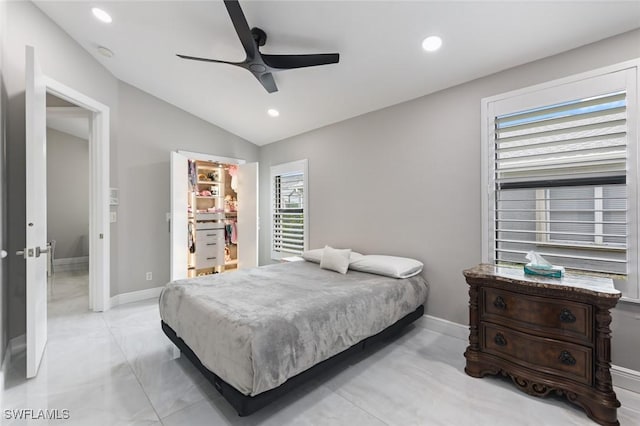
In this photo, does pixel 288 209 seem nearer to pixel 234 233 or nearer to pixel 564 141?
pixel 234 233

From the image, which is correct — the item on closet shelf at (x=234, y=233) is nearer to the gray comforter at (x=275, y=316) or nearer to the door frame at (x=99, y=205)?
the door frame at (x=99, y=205)

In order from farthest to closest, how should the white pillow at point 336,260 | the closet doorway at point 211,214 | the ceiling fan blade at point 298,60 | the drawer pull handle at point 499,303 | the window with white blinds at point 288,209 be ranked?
the window with white blinds at point 288,209, the closet doorway at point 211,214, the white pillow at point 336,260, the ceiling fan blade at point 298,60, the drawer pull handle at point 499,303

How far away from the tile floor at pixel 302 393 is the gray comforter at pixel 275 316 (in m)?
0.29

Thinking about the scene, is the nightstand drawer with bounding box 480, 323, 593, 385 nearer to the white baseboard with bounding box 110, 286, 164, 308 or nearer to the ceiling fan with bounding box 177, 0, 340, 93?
the ceiling fan with bounding box 177, 0, 340, 93

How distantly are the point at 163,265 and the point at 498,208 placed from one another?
4603mm

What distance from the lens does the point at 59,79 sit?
300 cm

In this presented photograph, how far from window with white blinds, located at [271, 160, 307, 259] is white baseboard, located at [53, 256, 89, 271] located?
16.4 ft

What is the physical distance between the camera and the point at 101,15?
274 centimetres

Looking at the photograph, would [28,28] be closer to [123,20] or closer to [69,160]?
[123,20]

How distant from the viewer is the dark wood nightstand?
170cm

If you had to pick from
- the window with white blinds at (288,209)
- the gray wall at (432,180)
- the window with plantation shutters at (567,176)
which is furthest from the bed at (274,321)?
the window with white blinds at (288,209)

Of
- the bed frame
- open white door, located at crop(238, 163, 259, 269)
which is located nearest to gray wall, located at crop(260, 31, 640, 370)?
the bed frame

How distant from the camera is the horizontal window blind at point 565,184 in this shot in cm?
207

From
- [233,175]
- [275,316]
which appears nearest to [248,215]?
[233,175]
